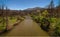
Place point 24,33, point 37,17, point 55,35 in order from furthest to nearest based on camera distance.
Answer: point 37,17 → point 24,33 → point 55,35

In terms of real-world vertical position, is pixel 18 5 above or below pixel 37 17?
above

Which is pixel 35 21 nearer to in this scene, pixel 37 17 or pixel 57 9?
pixel 37 17

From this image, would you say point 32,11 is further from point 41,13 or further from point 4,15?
point 4,15

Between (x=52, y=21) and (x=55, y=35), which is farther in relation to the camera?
(x=52, y=21)

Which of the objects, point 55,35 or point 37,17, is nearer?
point 55,35

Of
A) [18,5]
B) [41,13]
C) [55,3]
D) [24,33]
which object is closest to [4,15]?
[18,5]

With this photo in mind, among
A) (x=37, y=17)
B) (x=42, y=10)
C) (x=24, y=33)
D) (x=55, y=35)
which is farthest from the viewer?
(x=37, y=17)

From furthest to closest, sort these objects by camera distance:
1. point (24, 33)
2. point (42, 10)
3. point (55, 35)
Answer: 1. point (42, 10)
2. point (24, 33)
3. point (55, 35)

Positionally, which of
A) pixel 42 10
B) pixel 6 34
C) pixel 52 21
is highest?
pixel 42 10

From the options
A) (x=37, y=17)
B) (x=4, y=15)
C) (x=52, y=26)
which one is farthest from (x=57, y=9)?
(x=4, y=15)
